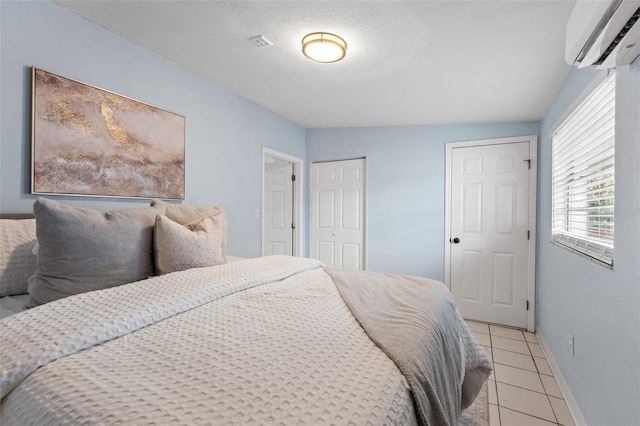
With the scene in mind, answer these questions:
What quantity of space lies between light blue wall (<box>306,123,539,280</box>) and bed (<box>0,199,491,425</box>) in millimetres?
2179

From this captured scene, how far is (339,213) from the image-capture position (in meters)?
4.14

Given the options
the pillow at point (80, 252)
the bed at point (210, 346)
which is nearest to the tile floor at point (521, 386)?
the bed at point (210, 346)

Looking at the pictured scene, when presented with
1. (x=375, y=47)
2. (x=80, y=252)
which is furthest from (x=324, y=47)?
(x=80, y=252)

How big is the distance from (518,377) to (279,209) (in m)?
3.15

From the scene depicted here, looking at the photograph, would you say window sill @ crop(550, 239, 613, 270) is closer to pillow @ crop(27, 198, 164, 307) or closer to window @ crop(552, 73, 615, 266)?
window @ crop(552, 73, 615, 266)

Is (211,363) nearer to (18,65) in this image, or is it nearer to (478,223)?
(18,65)

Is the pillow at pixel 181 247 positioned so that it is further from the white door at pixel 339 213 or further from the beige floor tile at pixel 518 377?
the white door at pixel 339 213

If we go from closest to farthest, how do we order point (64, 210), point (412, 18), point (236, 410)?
point (236, 410)
point (64, 210)
point (412, 18)

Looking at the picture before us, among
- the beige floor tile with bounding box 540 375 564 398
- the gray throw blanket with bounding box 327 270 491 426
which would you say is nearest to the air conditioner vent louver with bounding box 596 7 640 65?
the gray throw blanket with bounding box 327 270 491 426

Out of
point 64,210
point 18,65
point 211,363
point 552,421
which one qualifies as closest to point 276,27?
point 18,65

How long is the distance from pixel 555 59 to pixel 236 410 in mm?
2642

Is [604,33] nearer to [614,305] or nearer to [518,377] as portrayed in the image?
[614,305]

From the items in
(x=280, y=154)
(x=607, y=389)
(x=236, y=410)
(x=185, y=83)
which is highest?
(x=185, y=83)

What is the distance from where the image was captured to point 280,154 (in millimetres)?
3684
